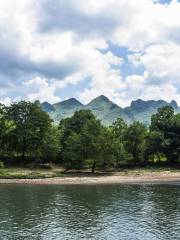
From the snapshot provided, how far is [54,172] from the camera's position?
11994cm

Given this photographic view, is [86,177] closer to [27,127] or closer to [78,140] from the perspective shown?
[78,140]

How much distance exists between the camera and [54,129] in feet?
455

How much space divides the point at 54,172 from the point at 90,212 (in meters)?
55.6

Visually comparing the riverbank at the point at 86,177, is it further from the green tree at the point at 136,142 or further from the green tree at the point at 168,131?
the green tree at the point at 168,131

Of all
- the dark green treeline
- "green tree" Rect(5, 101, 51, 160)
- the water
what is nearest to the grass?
the dark green treeline

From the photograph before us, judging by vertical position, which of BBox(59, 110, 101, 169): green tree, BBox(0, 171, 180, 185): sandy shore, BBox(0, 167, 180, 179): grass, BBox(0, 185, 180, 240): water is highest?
BBox(59, 110, 101, 169): green tree

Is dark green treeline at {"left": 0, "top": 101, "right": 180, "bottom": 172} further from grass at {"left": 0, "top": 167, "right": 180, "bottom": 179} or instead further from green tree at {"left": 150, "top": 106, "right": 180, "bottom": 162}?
grass at {"left": 0, "top": 167, "right": 180, "bottom": 179}

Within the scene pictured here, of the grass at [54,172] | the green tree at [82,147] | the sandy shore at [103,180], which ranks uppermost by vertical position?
the green tree at [82,147]

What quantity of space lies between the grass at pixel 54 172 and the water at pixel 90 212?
51.3 ft

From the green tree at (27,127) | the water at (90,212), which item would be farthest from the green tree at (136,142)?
the water at (90,212)

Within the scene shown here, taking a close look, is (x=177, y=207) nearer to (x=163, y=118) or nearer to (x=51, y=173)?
(x=51, y=173)

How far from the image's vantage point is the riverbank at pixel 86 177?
10650 centimetres

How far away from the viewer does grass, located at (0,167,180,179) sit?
111500mm

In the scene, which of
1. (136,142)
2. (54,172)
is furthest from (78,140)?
(136,142)
